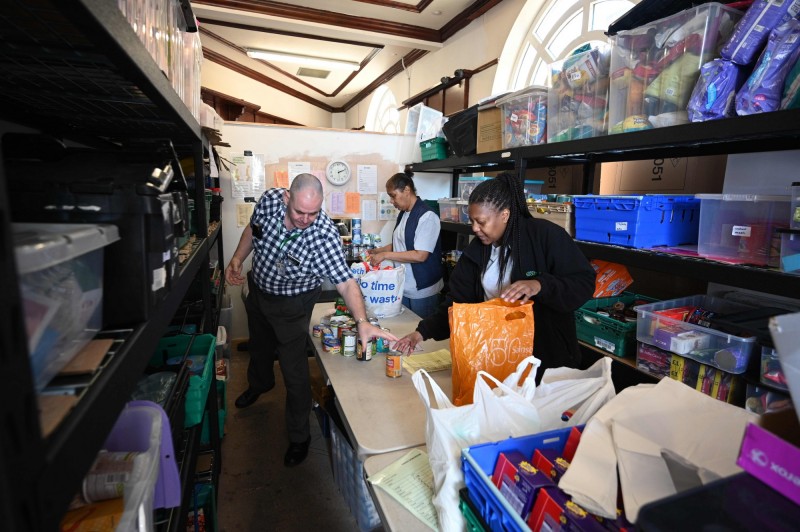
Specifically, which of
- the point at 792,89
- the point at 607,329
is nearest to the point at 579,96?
the point at 792,89

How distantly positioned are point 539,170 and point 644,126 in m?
1.82

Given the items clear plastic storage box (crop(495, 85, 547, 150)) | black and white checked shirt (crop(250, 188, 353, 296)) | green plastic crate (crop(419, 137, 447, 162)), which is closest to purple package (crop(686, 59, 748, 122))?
clear plastic storage box (crop(495, 85, 547, 150))

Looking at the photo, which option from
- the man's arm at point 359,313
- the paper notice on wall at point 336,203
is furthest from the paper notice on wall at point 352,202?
the man's arm at point 359,313

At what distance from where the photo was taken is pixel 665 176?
2.54m

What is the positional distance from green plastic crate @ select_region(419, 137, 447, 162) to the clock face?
829mm

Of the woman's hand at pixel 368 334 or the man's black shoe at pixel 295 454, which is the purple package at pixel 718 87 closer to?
the woman's hand at pixel 368 334

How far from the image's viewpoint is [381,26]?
4676 millimetres

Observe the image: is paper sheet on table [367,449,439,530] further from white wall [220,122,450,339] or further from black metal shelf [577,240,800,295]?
white wall [220,122,450,339]

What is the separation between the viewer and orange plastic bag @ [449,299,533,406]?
1447 mm

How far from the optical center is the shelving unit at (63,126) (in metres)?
0.33

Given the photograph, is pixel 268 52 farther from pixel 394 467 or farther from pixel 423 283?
pixel 394 467

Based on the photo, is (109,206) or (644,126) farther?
(644,126)

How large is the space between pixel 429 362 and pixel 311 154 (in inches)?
117

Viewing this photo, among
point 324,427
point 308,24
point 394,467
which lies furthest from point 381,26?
point 394,467
